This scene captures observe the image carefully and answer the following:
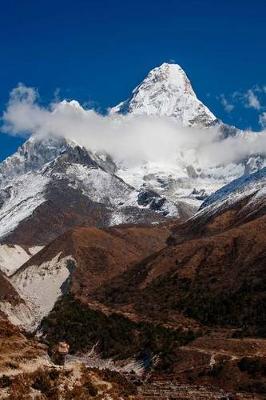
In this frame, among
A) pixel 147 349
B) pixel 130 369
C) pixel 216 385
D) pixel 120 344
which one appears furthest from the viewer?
pixel 120 344

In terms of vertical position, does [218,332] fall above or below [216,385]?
above

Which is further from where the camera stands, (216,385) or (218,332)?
(218,332)

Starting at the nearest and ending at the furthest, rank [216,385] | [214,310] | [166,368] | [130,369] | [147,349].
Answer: [216,385]
[166,368]
[130,369]
[147,349]
[214,310]

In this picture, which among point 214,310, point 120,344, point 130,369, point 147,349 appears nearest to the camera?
point 130,369

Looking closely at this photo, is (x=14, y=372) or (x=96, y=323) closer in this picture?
(x=14, y=372)

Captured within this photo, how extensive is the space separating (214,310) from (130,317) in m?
23.9

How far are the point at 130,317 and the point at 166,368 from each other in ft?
198

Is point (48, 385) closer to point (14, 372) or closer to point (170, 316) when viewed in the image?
point (14, 372)

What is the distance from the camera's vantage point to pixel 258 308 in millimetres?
165625

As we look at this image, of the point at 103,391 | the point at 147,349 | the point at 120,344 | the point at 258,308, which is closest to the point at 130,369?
the point at 147,349

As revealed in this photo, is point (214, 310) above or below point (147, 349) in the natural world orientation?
above

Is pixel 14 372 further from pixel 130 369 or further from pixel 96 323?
pixel 96 323

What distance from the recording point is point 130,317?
189000 mm

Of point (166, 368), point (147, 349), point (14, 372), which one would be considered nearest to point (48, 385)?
point (14, 372)
